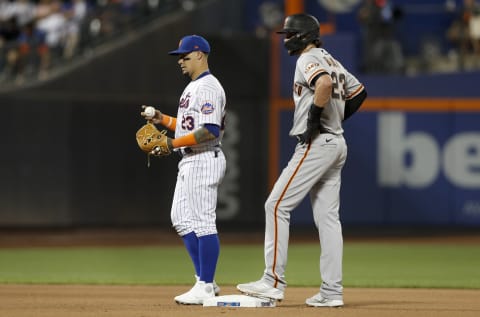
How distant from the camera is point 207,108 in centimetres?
655

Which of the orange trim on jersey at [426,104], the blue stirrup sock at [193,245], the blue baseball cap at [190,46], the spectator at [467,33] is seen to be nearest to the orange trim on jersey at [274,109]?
the orange trim on jersey at [426,104]

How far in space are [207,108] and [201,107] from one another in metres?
0.05

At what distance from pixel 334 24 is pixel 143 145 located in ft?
41.5

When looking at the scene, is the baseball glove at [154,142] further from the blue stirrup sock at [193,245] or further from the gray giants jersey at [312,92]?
the gray giants jersey at [312,92]

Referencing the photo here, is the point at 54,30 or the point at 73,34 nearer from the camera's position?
the point at 73,34

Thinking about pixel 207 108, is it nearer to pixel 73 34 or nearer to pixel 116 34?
pixel 116 34

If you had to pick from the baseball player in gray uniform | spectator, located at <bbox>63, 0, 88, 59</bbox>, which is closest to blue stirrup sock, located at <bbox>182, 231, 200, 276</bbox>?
the baseball player in gray uniform

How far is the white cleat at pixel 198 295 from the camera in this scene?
6590mm

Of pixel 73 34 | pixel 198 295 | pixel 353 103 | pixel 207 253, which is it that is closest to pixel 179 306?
pixel 198 295

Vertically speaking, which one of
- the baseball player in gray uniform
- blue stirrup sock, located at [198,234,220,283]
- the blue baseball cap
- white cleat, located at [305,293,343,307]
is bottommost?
white cleat, located at [305,293,343,307]

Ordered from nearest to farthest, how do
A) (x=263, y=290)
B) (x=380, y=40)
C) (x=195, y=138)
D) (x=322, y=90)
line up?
1. (x=322, y=90)
2. (x=263, y=290)
3. (x=195, y=138)
4. (x=380, y=40)

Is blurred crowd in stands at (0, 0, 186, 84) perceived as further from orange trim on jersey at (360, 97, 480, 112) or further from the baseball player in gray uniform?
the baseball player in gray uniform

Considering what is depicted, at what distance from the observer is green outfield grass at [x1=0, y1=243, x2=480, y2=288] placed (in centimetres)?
915

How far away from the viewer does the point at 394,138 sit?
15.7 meters
